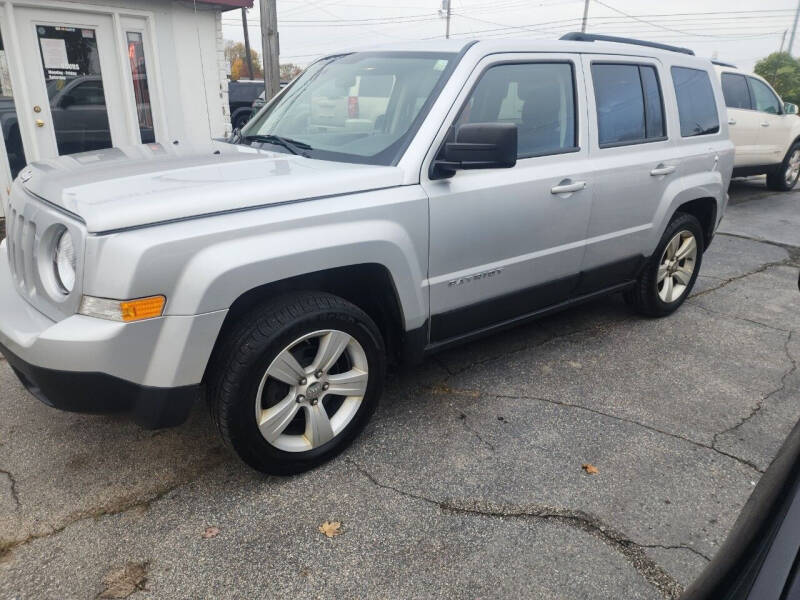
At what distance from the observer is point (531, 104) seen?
3381mm

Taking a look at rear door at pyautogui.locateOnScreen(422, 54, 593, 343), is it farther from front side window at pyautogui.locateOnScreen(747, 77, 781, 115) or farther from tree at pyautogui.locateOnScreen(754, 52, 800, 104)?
tree at pyautogui.locateOnScreen(754, 52, 800, 104)

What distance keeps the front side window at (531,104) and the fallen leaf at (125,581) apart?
7.65ft

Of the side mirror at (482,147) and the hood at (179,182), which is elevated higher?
the side mirror at (482,147)

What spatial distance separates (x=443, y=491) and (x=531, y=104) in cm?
210

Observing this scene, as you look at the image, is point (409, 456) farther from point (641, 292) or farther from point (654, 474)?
point (641, 292)

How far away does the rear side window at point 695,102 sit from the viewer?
435cm

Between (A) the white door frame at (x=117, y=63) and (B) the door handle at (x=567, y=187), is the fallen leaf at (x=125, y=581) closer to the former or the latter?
(B) the door handle at (x=567, y=187)

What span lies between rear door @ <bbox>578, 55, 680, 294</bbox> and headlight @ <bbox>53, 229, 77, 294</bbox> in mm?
2788

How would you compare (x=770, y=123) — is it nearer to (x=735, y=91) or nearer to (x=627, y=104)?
(x=735, y=91)

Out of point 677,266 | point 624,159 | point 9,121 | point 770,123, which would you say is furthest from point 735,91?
point 9,121

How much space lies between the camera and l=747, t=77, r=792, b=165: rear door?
10.2m

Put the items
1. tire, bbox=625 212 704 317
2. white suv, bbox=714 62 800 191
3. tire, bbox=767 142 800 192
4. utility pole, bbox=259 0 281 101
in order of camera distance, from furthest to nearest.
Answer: tire, bbox=767 142 800 192, white suv, bbox=714 62 800 191, utility pole, bbox=259 0 281 101, tire, bbox=625 212 704 317

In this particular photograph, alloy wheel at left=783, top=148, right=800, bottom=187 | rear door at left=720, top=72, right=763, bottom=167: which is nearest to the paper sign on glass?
rear door at left=720, top=72, right=763, bottom=167

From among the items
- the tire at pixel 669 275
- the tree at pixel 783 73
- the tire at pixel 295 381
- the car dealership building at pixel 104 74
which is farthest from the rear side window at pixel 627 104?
the tree at pixel 783 73
